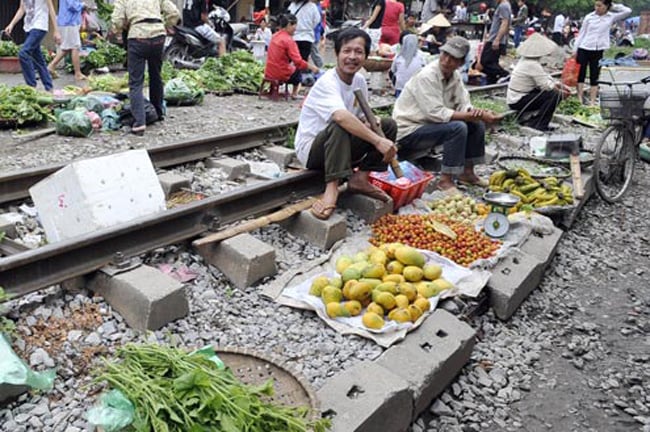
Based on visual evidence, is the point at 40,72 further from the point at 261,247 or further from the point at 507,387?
the point at 507,387

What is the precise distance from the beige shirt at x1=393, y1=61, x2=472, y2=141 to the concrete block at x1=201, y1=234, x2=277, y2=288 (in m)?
2.55

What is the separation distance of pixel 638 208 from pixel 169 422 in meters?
5.98

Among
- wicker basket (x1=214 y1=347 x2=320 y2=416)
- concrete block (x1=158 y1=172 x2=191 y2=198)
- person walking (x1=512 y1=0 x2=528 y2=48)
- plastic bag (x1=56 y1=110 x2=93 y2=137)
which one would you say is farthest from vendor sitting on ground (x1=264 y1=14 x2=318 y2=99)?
person walking (x1=512 y1=0 x2=528 y2=48)

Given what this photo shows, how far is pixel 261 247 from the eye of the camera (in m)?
3.78

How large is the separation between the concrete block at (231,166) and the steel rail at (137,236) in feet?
2.61

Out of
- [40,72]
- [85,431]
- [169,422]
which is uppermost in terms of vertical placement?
[169,422]

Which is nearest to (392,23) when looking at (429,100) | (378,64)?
(378,64)

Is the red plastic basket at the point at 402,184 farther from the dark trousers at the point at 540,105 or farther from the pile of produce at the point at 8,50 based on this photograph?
the pile of produce at the point at 8,50

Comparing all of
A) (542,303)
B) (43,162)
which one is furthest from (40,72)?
(542,303)

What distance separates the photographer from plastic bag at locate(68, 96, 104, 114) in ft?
23.0

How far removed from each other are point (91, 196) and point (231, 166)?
6.54 feet

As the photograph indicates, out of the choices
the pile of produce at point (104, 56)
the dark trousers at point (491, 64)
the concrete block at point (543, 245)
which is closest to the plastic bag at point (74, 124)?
the concrete block at point (543, 245)

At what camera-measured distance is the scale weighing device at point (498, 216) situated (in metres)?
4.70

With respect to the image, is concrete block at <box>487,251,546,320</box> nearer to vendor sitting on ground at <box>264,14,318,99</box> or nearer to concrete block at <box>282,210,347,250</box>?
concrete block at <box>282,210,347,250</box>
